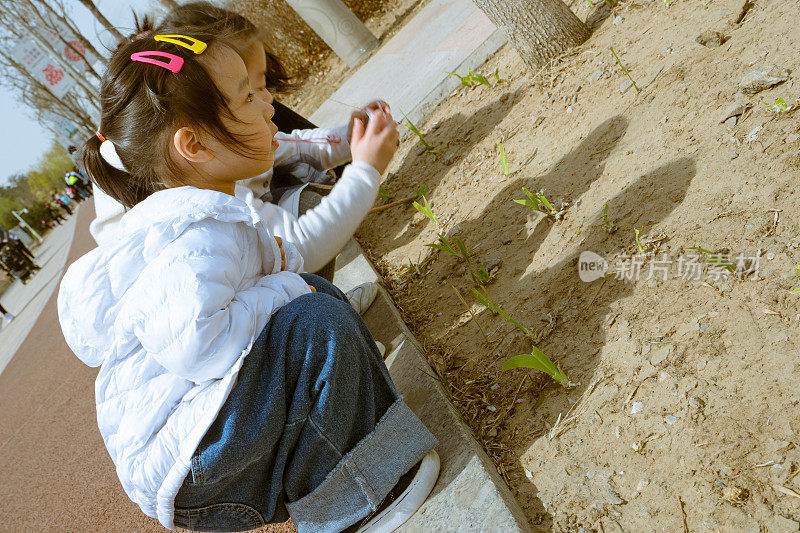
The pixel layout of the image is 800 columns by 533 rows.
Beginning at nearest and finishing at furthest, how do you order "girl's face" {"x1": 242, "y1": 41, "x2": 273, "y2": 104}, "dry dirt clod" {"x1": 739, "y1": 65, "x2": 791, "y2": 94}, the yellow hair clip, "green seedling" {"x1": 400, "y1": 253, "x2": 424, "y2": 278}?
the yellow hair clip
"dry dirt clod" {"x1": 739, "y1": 65, "x2": 791, "y2": 94}
"girl's face" {"x1": 242, "y1": 41, "x2": 273, "y2": 104}
"green seedling" {"x1": 400, "y1": 253, "x2": 424, "y2": 278}

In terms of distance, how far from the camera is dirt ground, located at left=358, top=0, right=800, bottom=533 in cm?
135

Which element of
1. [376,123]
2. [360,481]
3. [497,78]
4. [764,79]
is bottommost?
[764,79]

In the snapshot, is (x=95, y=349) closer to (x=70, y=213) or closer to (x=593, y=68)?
(x=593, y=68)

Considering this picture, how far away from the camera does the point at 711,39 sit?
230 cm

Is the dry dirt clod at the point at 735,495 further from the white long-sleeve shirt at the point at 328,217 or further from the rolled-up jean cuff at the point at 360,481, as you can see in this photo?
the white long-sleeve shirt at the point at 328,217

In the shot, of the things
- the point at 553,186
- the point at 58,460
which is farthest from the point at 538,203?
the point at 58,460

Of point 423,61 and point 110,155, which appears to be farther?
point 423,61

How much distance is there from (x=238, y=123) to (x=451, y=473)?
1160mm

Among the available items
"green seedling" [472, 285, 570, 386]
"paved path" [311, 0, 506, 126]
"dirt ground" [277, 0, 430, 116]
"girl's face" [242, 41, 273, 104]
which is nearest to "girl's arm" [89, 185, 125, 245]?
"girl's face" [242, 41, 273, 104]

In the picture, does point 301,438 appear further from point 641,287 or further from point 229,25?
point 229,25

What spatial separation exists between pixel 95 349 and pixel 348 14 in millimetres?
6201

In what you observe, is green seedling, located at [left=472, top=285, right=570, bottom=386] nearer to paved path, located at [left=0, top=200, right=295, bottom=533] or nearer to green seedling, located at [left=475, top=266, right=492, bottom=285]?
green seedling, located at [left=475, top=266, right=492, bottom=285]

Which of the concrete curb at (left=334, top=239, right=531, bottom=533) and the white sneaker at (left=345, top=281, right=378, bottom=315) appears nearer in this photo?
the concrete curb at (left=334, top=239, right=531, bottom=533)

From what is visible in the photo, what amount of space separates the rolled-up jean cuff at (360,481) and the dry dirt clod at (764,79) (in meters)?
1.55
